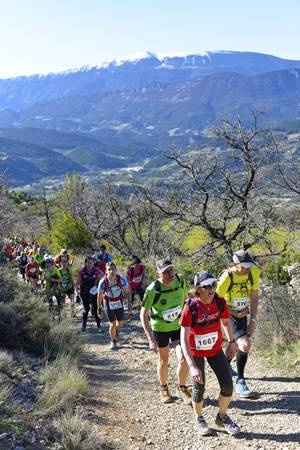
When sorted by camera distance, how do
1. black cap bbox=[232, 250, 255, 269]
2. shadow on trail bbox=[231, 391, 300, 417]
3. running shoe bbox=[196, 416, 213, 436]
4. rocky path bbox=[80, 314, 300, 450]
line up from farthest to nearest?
black cap bbox=[232, 250, 255, 269] → shadow on trail bbox=[231, 391, 300, 417] → running shoe bbox=[196, 416, 213, 436] → rocky path bbox=[80, 314, 300, 450]

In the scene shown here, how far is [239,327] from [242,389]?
83 cm

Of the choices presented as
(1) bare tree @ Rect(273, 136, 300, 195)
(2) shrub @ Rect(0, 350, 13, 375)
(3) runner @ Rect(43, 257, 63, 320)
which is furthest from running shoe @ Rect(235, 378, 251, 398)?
(1) bare tree @ Rect(273, 136, 300, 195)

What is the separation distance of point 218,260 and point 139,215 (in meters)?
12.9

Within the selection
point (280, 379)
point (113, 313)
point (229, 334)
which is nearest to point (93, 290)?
point (113, 313)

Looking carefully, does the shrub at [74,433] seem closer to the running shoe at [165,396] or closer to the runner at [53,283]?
the running shoe at [165,396]

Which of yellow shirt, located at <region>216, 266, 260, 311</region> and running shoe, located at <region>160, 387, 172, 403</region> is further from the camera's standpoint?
running shoe, located at <region>160, 387, 172, 403</region>

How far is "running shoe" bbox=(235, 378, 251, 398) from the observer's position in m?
6.68

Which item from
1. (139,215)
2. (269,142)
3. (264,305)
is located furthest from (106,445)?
(139,215)

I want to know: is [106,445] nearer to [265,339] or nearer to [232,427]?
[232,427]

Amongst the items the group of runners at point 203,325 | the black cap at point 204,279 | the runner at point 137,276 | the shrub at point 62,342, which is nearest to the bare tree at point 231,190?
the runner at point 137,276

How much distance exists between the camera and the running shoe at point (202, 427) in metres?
5.59

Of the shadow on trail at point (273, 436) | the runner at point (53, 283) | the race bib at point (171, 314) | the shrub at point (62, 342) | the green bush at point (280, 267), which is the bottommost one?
the green bush at point (280, 267)

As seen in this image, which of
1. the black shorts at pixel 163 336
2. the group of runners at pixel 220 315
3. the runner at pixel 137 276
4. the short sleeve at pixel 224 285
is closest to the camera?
the group of runners at pixel 220 315

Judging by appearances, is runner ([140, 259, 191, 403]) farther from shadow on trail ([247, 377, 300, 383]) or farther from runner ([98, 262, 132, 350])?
runner ([98, 262, 132, 350])
